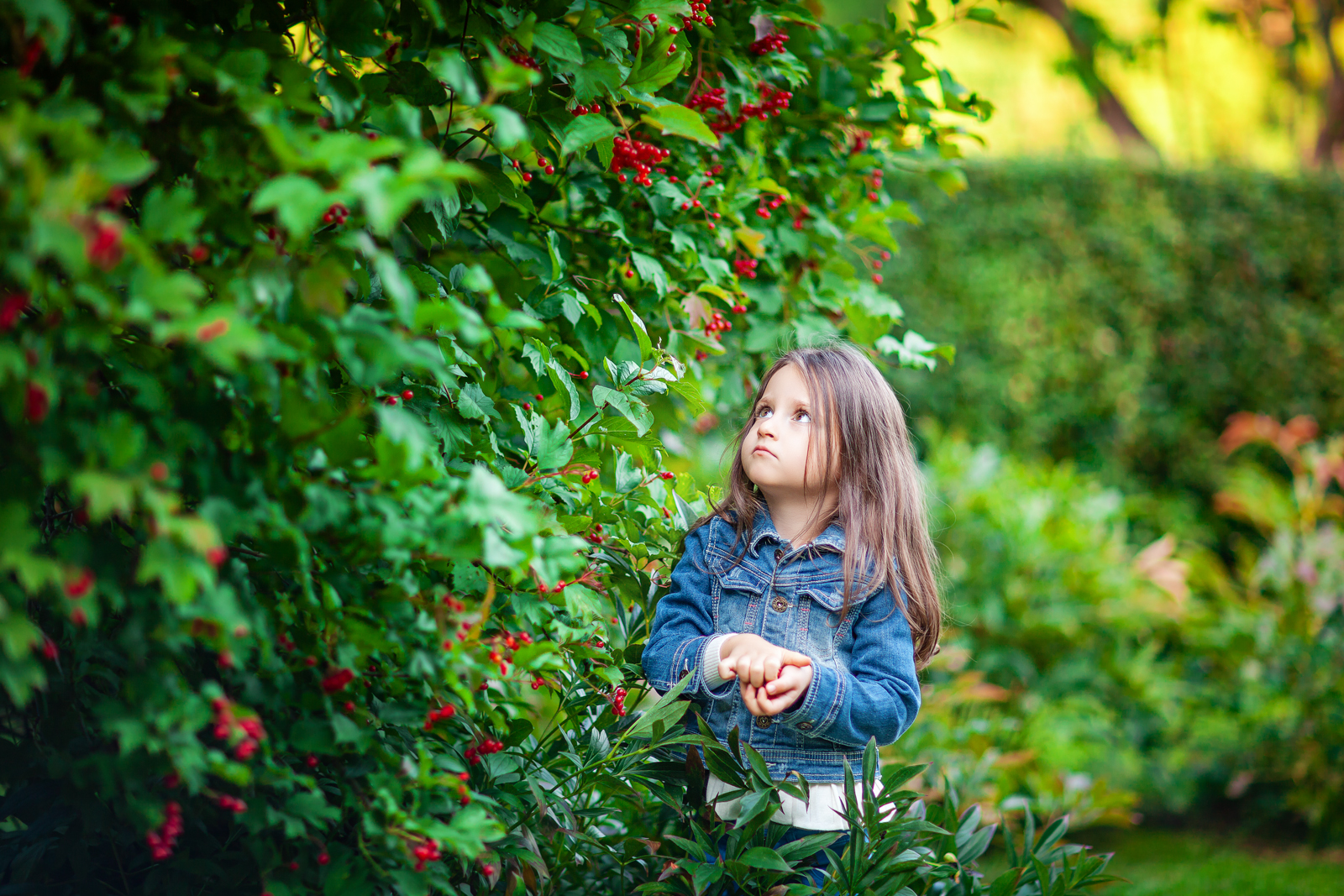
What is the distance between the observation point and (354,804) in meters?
1.28

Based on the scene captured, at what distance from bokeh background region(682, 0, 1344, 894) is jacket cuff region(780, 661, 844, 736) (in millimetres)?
1045

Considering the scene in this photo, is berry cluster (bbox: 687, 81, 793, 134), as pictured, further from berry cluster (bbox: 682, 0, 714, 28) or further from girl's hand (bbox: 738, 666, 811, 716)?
girl's hand (bbox: 738, 666, 811, 716)

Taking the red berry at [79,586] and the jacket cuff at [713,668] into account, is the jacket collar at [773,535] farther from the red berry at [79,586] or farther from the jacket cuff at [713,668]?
the red berry at [79,586]

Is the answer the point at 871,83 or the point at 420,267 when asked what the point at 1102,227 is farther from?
the point at 420,267

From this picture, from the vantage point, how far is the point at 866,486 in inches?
70.9

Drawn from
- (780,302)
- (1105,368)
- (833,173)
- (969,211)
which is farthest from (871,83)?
(1105,368)

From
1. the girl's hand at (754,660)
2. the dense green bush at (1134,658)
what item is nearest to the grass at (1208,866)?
the dense green bush at (1134,658)

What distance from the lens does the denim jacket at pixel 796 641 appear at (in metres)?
1.57

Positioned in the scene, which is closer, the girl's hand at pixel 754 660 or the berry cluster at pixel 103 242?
the berry cluster at pixel 103 242

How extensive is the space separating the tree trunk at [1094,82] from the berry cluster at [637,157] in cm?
704

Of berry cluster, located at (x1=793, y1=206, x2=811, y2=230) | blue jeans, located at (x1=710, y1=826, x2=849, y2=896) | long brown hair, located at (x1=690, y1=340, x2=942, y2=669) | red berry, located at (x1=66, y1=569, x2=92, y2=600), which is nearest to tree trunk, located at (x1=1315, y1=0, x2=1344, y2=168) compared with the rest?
berry cluster, located at (x1=793, y1=206, x2=811, y2=230)

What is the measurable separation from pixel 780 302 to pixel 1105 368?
4681 mm

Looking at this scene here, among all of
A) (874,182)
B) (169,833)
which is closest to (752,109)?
(874,182)

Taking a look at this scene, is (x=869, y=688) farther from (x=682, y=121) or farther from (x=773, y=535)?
(x=682, y=121)
